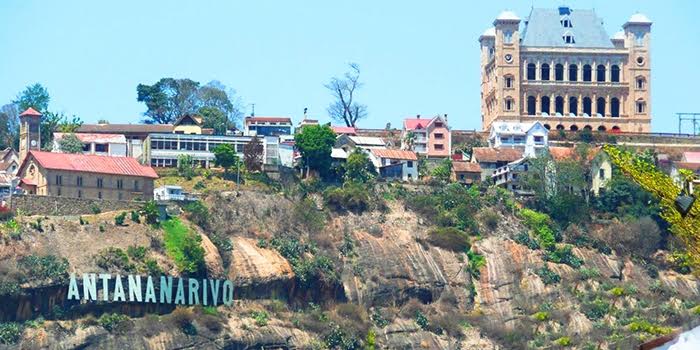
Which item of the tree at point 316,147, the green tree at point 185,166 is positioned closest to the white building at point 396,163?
the tree at point 316,147

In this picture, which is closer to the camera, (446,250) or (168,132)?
(446,250)

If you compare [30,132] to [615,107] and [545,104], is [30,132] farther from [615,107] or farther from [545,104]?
[615,107]

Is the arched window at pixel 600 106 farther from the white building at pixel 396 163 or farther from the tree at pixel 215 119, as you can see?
the tree at pixel 215 119

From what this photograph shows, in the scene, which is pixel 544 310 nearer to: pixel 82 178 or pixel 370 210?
pixel 370 210

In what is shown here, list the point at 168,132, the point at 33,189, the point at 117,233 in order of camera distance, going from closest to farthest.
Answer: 1. the point at 117,233
2. the point at 33,189
3. the point at 168,132

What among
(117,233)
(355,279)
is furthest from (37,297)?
(355,279)

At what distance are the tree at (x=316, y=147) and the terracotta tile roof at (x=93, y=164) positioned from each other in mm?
11450

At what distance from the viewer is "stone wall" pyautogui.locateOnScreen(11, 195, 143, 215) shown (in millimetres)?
104438

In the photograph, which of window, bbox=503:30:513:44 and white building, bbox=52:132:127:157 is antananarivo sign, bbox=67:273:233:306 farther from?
Result: window, bbox=503:30:513:44

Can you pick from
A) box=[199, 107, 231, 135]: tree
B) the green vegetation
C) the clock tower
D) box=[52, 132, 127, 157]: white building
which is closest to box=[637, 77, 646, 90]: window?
box=[199, 107, 231, 135]: tree

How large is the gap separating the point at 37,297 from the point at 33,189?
15018mm

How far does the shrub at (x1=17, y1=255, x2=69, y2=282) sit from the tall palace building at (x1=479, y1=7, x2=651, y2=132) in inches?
2109

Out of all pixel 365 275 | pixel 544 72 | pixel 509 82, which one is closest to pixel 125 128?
pixel 365 275

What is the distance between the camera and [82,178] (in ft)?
364
